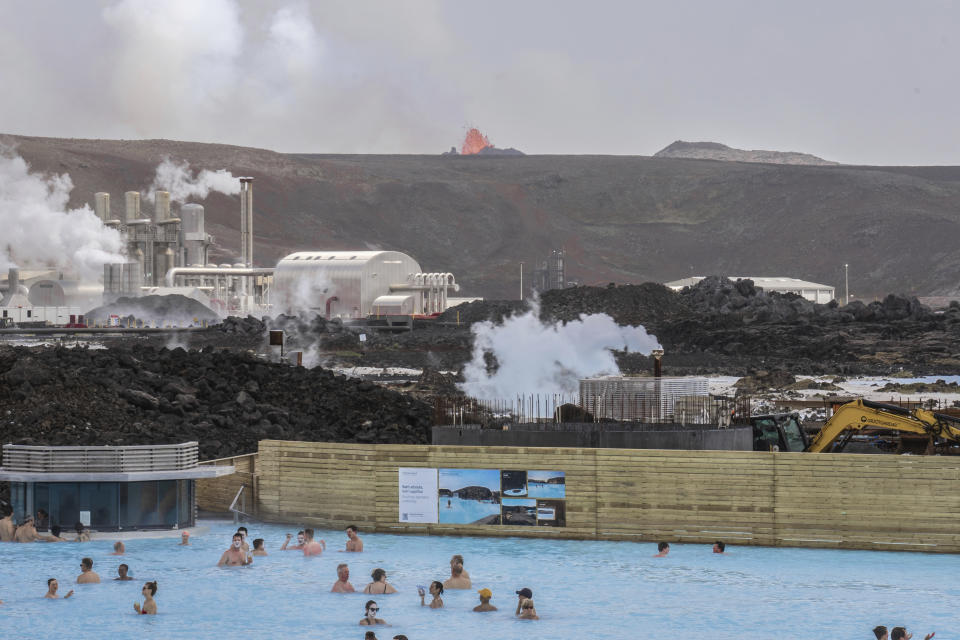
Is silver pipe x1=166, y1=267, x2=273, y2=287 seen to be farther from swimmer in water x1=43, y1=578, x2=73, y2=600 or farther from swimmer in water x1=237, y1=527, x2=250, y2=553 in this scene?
swimmer in water x1=43, y1=578, x2=73, y2=600

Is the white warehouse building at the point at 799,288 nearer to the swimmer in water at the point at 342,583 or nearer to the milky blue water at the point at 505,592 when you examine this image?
the milky blue water at the point at 505,592

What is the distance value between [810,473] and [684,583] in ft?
11.2

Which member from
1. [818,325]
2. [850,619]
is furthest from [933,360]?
[850,619]

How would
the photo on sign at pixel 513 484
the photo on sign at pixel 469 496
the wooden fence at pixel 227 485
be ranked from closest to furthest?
the photo on sign at pixel 513 484 < the photo on sign at pixel 469 496 < the wooden fence at pixel 227 485

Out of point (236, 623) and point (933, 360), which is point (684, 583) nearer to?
point (236, 623)

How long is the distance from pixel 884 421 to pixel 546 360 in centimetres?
2016

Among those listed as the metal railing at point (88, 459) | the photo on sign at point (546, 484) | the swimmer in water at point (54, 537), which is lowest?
the swimmer in water at point (54, 537)

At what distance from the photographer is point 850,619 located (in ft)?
74.9

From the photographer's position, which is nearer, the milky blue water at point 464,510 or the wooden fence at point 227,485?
the milky blue water at point 464,510

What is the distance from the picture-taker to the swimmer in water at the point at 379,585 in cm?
2430

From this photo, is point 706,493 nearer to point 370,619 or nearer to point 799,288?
point 370,619

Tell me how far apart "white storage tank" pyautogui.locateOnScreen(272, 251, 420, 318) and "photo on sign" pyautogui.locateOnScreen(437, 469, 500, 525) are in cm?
8662

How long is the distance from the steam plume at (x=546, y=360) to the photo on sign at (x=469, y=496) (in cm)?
1497

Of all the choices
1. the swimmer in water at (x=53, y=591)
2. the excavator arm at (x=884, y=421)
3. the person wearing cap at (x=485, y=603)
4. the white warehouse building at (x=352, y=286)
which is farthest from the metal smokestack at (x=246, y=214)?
the person wearing cap at (x=485, y=603)
